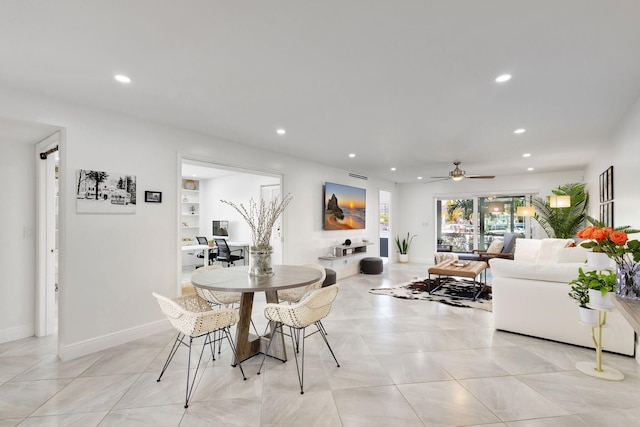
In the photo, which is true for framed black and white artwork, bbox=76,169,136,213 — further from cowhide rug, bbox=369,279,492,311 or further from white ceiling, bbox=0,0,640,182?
cowhide rug, bbox=369,279,492,311

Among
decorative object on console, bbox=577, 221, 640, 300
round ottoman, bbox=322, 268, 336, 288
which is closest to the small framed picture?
round ottoman, bbox=322, 268, 336, 288

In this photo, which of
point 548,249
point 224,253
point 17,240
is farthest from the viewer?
point 224,253

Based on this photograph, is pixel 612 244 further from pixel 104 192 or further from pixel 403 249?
pixel 403 249

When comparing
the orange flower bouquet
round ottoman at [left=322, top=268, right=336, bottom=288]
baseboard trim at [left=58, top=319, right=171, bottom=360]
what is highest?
the orange flower bouquet

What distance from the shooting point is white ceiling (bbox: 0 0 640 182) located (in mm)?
1711

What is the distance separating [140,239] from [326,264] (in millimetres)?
3659

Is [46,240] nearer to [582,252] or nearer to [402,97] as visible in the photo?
[402,97]

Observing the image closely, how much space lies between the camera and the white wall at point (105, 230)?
117 inches

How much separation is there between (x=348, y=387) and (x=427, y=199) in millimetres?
7837

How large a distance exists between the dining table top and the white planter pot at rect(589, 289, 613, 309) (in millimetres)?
2214

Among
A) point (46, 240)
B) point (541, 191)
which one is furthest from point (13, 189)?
point (541, 191)

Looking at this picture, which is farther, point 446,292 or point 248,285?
point 446,292

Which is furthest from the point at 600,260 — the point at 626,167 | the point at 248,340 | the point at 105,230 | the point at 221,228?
the point at 221,228

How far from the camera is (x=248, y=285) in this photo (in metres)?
2.51
